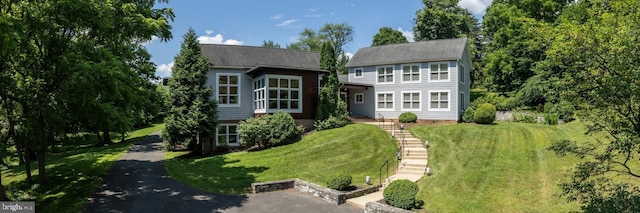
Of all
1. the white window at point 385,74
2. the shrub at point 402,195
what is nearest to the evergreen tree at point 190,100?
the shrub at point 402,195

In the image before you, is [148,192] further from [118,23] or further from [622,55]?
[622,55]

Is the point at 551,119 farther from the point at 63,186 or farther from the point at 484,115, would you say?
the point at 63,186

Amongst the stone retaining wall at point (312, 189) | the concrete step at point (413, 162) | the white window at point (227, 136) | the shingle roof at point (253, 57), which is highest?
the shingle roof at point (253, 57)

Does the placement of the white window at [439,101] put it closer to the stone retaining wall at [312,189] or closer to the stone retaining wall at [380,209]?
the stone retaining wall at [312,189]

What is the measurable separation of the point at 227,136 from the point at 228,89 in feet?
10.9

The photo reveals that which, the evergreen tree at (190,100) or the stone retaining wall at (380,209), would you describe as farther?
the evergreen tree at (190,100)

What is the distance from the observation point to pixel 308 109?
76.3 ft

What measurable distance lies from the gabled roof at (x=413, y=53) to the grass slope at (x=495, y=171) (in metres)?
7.24

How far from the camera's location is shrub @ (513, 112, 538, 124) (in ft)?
87.8

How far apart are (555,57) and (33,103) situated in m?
15.9

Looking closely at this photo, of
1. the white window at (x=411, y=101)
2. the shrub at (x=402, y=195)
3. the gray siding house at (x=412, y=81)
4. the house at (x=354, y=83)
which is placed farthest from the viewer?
the white window at (x=411, y=101)

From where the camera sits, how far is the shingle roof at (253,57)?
938 inches

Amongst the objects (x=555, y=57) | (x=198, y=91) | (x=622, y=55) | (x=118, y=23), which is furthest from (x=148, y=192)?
(x=622, y=55)

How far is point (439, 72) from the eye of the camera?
26.4m
